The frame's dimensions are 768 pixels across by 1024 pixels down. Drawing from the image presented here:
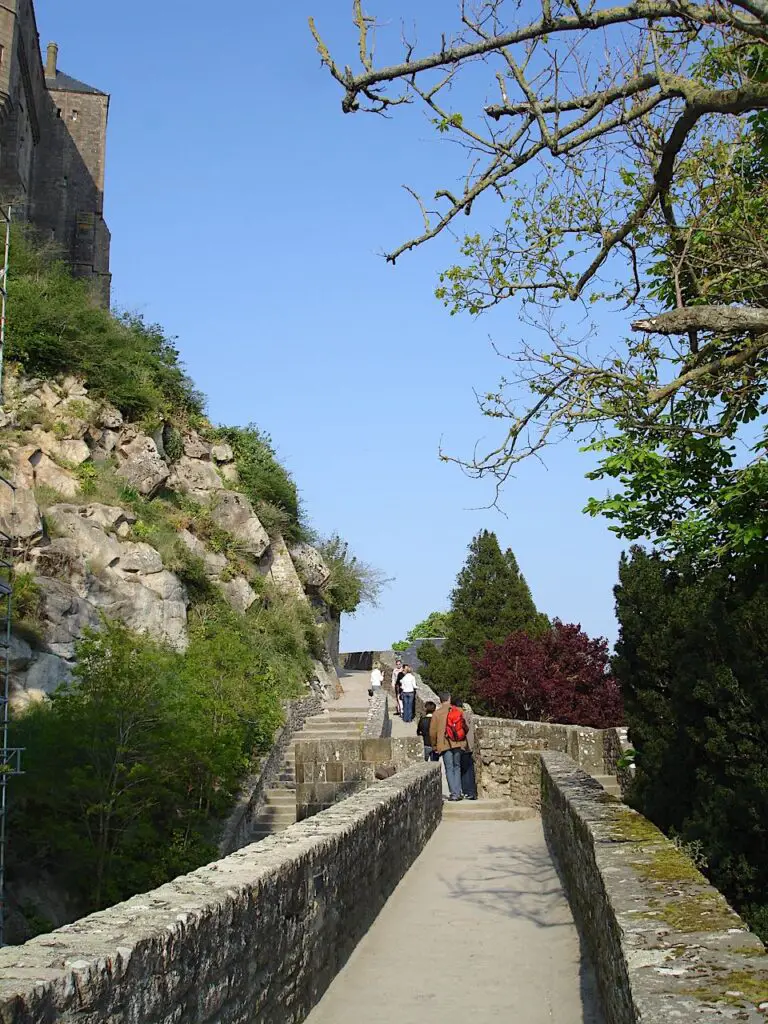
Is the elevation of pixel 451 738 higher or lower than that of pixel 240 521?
lower

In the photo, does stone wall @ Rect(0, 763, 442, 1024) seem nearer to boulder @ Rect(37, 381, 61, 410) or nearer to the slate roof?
boulder @ Rect(37, 381, 61, 410)

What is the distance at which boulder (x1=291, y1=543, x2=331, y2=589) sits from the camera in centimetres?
4175

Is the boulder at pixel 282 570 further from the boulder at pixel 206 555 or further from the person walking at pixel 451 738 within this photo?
the person walking at pixel 451 738

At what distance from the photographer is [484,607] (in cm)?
4066

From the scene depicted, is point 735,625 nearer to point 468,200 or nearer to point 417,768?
point 468,200

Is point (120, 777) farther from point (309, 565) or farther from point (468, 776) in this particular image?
point (309, 565)

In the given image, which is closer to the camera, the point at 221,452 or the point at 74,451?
the point at 74,451

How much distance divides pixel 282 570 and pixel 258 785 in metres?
17.8

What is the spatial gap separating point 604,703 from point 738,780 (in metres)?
18.5

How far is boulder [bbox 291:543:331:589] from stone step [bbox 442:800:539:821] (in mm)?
26246

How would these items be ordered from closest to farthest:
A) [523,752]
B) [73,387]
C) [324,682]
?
[523,752]
[73,387]
[324,682]

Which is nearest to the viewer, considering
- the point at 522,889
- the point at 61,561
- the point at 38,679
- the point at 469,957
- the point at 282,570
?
the point at 469,957

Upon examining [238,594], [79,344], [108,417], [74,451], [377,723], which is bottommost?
[377,723]

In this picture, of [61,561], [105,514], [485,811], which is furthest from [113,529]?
[485,811]
